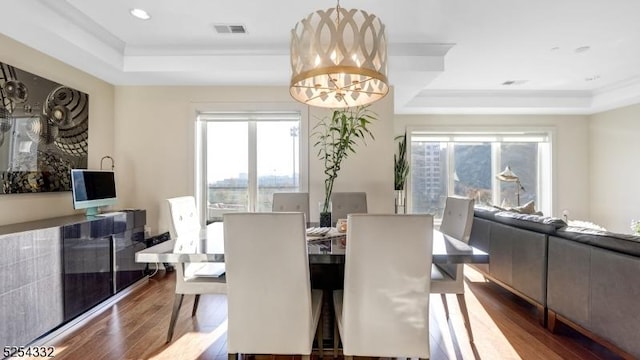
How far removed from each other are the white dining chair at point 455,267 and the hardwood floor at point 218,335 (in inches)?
7.8

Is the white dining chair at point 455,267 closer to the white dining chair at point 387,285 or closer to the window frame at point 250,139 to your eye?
the white dining chair at point 387,285

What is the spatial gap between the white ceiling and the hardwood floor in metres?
2.40

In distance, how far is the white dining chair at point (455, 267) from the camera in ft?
7.61

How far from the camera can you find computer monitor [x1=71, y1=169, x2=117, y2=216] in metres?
2.95

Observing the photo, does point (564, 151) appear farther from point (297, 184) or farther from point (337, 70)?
point (337, 70)

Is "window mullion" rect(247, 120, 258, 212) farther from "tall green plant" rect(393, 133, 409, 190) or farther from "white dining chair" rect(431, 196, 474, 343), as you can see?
"white dining chair" rect(431, 196, 474, 343)

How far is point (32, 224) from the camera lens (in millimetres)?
2586

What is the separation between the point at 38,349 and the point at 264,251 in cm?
198

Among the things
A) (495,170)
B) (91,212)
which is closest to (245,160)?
(91,212)

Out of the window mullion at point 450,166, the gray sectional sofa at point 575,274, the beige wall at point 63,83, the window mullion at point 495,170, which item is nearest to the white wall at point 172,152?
the beige wall at point 63,83

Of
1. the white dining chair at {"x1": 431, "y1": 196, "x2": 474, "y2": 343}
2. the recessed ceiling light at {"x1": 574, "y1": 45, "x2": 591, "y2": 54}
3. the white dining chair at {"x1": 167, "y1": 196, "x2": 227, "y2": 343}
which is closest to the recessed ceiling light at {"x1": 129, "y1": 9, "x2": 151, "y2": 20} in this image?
the white dining chair at {"x1": 167, "y1": 196, "x2": 227, "y2": 343}

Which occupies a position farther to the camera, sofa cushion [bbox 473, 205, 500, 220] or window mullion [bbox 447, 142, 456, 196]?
window mullion [bbox 447, 142, 456, 196]

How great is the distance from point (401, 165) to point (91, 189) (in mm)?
4281

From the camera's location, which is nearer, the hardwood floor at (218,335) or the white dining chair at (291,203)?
the hardwood floor at (218,335)
